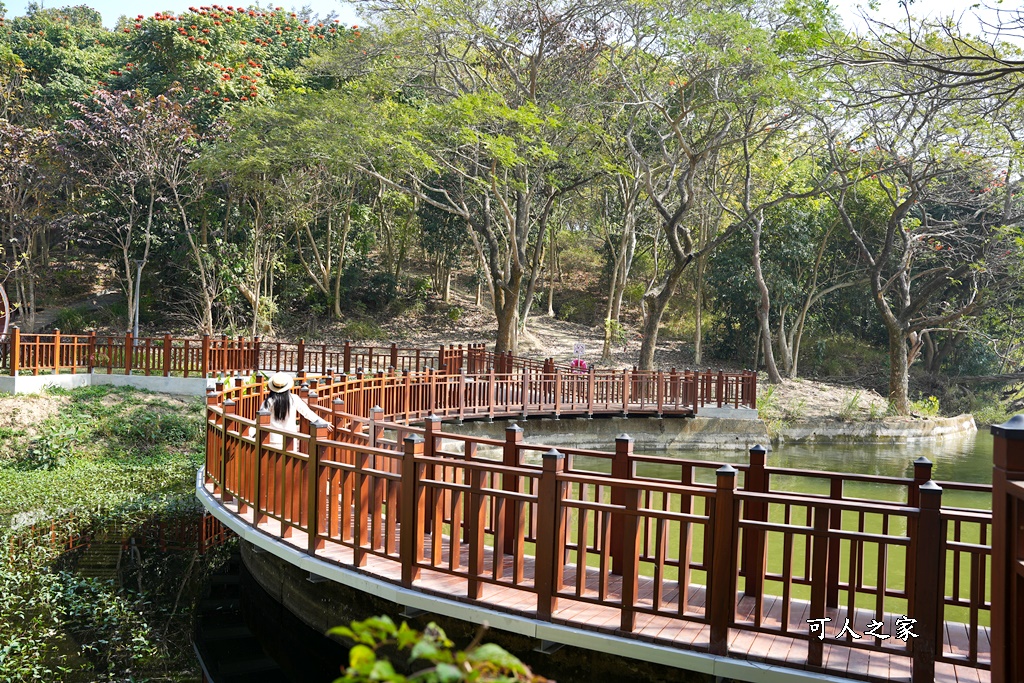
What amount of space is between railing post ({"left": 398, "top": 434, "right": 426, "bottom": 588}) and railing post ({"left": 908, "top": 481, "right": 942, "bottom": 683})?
2969mm

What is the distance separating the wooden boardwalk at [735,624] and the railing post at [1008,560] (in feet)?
2.30

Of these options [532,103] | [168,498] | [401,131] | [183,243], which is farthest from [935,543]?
[183,243]

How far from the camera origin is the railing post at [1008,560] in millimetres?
3600

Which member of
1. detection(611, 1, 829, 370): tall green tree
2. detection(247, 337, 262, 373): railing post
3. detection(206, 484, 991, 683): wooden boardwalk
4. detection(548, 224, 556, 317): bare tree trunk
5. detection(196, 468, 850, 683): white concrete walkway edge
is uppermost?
detection(611, 1, 829, 370): tall green tree

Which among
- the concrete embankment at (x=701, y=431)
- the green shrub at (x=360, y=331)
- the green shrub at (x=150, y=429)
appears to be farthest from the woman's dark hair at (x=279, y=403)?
the green shrub at (x=360, y=331)

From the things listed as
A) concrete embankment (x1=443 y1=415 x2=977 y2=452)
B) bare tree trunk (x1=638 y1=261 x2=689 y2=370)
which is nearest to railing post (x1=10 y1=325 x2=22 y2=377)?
concrete embankment (x1=443 y1=415 x2=977 y2=452)

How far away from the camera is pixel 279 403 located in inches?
333

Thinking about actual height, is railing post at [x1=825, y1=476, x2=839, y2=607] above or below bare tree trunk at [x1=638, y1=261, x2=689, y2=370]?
below

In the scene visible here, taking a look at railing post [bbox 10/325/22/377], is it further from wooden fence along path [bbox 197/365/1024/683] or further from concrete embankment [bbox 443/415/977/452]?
wooden fence along path [bbox 197/365/1024/683]

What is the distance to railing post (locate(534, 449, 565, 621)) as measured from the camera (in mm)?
5051

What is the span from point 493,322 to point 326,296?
6.29 m

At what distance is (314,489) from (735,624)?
3.21m

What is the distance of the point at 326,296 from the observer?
30.1m

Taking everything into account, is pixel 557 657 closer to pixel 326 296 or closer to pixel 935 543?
pixel 935 543
